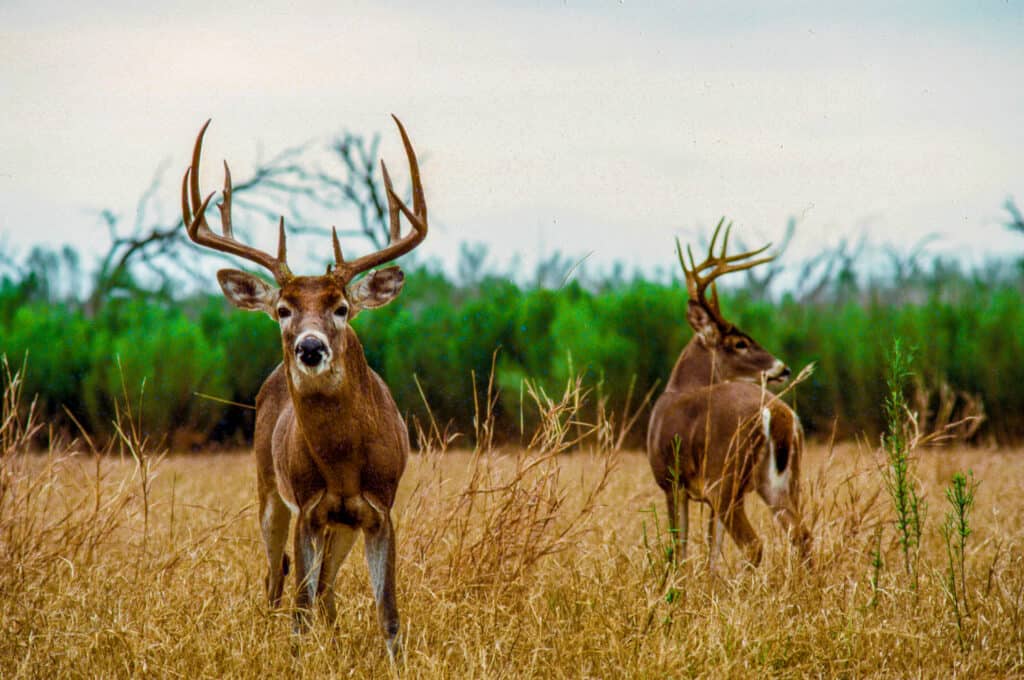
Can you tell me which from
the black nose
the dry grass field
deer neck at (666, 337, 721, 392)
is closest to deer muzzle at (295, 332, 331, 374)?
the black nose

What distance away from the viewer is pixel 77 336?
1491 cm

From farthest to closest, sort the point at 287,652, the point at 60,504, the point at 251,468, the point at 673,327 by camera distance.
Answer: the point at 673,327
the point at 251,468
the point at 60,504
the point at 287,652

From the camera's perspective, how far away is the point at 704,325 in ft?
24.6

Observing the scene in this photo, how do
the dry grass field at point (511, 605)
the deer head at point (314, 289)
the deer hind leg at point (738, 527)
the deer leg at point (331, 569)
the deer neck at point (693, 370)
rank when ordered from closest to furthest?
the dry grass field at point (511, 605) → the deer head at point (314, 289) → the deer leg at point (331, 569) → the deer hind leg at point (738, 527) → the deer neck at point (693, 370)

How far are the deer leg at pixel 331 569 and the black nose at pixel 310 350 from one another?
77 cm

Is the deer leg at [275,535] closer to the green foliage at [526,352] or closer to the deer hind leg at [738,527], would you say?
the deer hind leg at [738,527]

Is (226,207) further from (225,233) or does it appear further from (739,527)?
(739,527)

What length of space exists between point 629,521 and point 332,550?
10.8 ft

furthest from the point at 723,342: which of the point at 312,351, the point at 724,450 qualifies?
the point at 312,351

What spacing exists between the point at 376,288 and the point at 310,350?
725mm

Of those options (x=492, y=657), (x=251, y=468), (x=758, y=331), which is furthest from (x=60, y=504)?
(x=758, y=331)

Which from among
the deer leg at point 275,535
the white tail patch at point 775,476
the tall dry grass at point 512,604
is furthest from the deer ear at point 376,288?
the white tail patch at point 775,476

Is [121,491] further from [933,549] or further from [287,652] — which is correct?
[933,549]

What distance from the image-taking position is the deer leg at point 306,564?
4.73 metres
